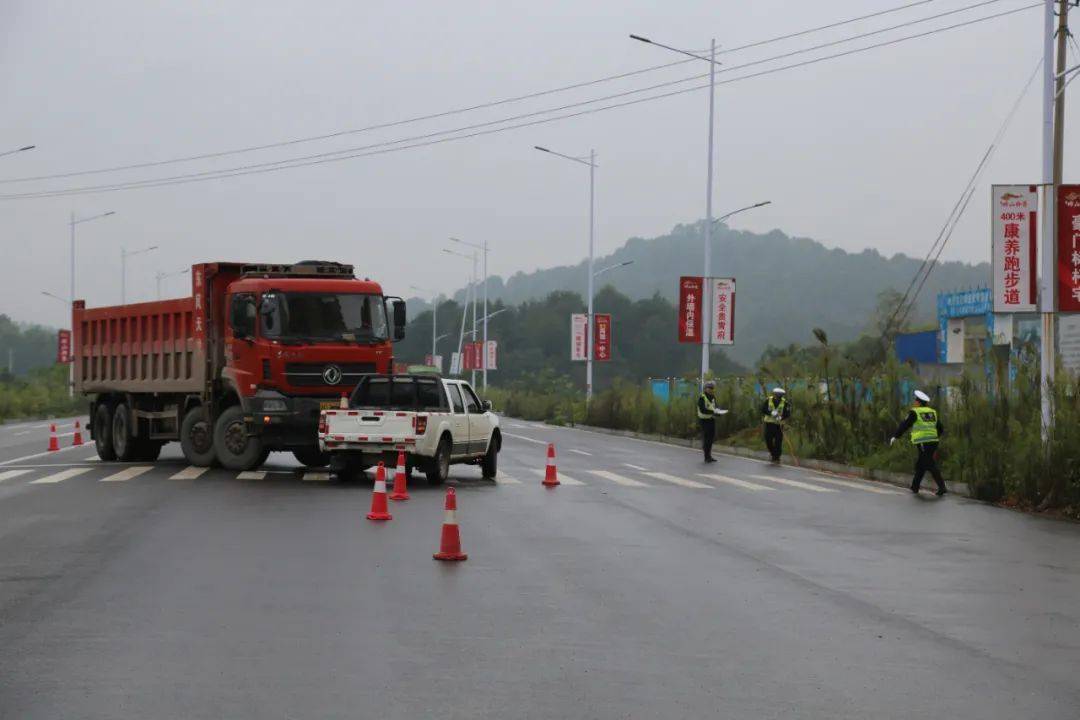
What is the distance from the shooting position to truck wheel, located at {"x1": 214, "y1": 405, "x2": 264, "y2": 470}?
2691 cm

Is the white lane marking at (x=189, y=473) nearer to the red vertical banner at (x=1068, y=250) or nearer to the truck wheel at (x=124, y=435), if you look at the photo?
the truck wheel at (x=124, y=435)

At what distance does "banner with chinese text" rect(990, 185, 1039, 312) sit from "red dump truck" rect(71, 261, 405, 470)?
420 inches

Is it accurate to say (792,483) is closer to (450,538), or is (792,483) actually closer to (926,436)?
(926,436)

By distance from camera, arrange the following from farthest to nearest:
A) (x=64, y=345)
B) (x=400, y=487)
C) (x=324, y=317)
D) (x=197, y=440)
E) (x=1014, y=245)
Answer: (x=64, y=345) → (x=197, y=440) → (x=324, y=317) → (x=1014, y=245) → (x=400, y=487)

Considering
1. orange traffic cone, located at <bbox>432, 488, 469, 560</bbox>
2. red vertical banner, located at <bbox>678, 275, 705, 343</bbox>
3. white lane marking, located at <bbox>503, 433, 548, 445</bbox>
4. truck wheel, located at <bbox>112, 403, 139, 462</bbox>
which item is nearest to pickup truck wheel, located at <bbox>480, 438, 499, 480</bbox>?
truck wheel, located at <bbox>112, 403, 139, 462</bbox>

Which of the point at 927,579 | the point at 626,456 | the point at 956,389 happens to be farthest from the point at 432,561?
the point at 626,456

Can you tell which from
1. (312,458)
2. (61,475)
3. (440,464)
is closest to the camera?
(440,464)

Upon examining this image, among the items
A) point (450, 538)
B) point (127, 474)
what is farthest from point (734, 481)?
point (450, 538)

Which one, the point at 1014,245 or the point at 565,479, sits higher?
the point at 1014,245

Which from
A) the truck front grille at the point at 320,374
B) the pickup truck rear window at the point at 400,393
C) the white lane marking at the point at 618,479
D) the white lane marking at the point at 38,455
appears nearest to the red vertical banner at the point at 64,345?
the white lane marking at the point at 38,455

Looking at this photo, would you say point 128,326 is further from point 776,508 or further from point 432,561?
point 432,561

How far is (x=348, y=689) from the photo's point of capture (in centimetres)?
834

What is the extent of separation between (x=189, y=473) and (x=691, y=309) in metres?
25.3

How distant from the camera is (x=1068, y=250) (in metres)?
23.3
